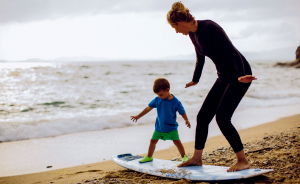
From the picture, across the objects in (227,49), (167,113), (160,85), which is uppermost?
(227,49)

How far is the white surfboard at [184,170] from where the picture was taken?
3792 millimetres

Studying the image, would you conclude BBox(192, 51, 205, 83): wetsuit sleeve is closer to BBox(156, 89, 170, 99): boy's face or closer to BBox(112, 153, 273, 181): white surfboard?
BBox(156, 89, 170, 99): boy's face

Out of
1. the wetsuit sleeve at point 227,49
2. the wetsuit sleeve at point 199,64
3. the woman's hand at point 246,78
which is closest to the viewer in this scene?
A: the woman's hand at point 246,78

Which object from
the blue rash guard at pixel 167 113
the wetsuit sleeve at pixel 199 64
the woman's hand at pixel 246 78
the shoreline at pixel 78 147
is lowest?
the shoreline at pixel 78 147

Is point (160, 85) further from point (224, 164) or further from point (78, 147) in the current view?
point (78, 147)

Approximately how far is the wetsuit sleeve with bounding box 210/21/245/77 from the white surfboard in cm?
109

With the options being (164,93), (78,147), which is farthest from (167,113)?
(78,147)

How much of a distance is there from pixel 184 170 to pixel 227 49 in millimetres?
1621

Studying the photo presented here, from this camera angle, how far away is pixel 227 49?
12.1 feet

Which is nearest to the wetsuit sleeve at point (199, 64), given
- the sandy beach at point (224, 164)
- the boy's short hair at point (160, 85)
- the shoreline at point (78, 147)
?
the boy's short hair at point (160, 85)

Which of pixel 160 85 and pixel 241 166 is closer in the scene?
pixel 241 166

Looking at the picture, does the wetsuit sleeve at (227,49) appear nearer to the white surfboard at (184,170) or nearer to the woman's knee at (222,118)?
the woman's knee at (222,118)

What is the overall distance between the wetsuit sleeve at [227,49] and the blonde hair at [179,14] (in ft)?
0.87

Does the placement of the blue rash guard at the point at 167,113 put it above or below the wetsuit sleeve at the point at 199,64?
below
